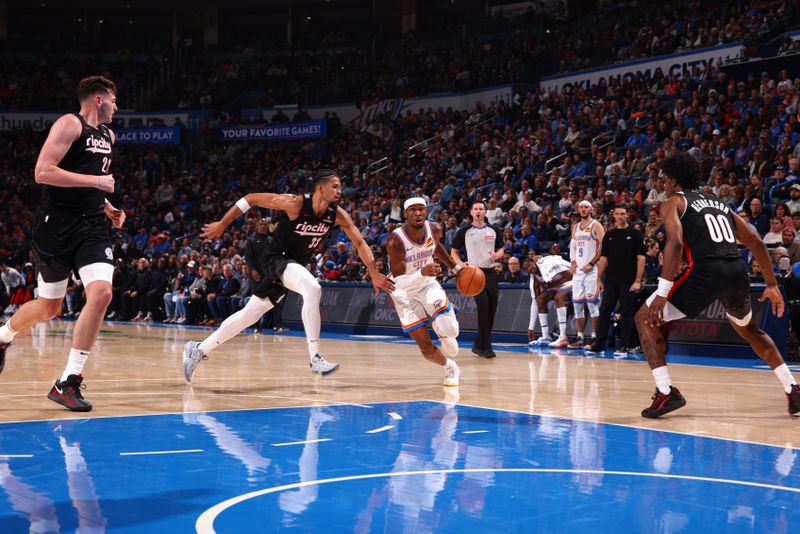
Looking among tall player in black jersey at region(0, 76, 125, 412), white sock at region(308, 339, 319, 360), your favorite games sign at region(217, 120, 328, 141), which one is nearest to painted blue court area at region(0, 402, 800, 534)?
tall player in black jersey at region(0, 76, 125, 412)

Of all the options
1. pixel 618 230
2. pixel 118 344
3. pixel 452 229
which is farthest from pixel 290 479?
pixel 452 229

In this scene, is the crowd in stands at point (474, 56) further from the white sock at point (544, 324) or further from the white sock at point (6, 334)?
the white sock at point (6, 334)

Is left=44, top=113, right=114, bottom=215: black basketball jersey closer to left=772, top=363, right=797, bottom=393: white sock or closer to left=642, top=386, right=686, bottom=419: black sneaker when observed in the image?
left=642, top=386, right=686, bottom=419: black sneaker

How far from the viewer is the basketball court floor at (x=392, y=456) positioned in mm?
3746

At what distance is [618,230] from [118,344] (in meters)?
8.16

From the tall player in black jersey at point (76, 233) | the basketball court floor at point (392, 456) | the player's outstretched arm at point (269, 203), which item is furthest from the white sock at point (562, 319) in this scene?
the tall player in black jersey at point (76, 233)

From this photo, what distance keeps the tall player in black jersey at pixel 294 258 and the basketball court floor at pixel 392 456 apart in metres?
0.42

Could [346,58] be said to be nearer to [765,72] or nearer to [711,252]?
[765,72]

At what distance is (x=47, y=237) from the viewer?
6.66m

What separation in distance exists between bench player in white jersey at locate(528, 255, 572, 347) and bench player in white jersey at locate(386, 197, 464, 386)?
6.43 meters

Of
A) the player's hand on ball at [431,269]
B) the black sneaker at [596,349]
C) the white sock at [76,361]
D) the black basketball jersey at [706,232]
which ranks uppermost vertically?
the black basketball jersey at [706,232]

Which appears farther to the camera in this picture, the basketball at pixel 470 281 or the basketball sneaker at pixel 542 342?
the basketball sneaker at pixel 542 342

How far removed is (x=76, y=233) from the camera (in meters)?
6.68

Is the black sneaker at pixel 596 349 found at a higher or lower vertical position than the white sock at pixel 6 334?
lower
